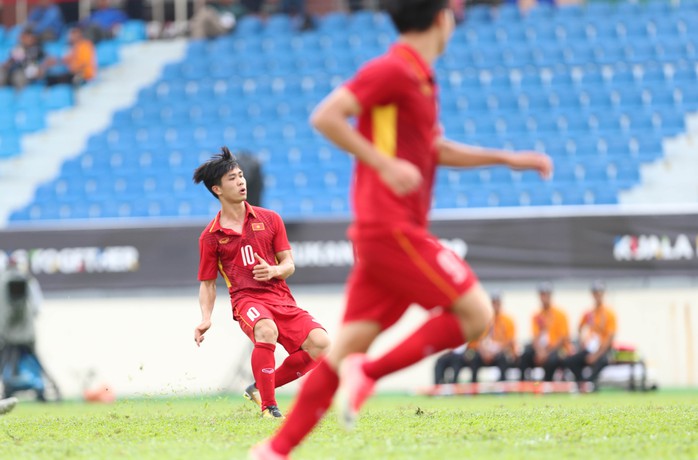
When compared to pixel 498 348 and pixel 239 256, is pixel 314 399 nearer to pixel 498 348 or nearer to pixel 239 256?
pixel 239 256

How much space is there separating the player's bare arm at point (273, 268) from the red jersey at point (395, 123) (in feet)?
12.0

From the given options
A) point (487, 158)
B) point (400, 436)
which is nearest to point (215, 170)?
point (400, 436)

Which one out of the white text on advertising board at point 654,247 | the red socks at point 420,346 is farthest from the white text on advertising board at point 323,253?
the red socks at point 420,346

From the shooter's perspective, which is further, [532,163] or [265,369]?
[265,369]

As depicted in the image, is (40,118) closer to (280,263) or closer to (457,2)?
(457,2)

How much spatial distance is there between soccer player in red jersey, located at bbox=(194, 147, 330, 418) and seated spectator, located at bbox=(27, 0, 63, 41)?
2052 centimetres

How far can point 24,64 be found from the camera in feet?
90.8

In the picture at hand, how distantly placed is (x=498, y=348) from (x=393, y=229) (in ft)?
43.1

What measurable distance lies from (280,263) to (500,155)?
4.00 m

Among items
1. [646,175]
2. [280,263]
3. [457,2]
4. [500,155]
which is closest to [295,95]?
[457,2]

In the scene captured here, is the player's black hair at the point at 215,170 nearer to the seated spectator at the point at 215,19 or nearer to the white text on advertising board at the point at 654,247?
the white text on advertising board at the point at 654,247

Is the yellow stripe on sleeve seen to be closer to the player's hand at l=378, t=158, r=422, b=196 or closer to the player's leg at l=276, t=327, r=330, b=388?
the player's hand at l=378, t=158, r=422, b=196

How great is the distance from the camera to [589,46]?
24172mm

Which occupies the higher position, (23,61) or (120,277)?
(23,61)
